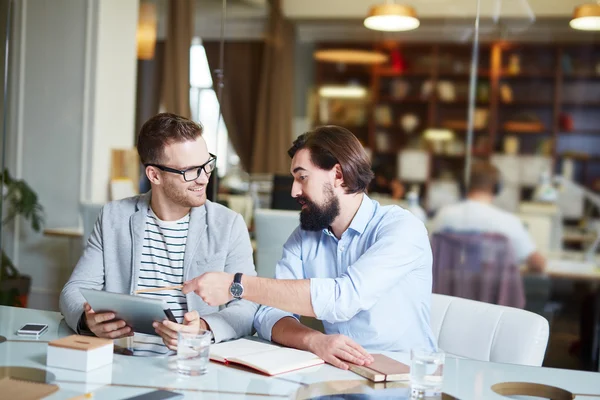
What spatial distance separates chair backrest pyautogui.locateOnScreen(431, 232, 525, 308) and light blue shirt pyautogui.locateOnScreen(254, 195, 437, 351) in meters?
2.15

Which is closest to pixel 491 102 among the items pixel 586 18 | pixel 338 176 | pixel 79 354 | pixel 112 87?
pixel 586 18

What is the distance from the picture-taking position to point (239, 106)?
422cm

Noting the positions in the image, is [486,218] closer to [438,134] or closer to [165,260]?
[438,134]

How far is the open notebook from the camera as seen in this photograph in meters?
1.63

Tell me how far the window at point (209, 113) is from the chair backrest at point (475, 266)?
1262 mm

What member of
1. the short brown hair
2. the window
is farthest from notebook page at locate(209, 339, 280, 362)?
the short brown hair

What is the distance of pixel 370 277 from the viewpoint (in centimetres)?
190

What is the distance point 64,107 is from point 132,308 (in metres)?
3.18

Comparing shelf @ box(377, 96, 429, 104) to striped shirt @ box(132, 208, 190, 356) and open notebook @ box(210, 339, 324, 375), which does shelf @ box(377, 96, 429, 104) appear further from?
open notebook @ box(210, 339, 324, 375)

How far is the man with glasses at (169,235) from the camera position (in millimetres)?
2264

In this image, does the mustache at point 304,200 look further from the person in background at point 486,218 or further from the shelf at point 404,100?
the shelf at point 404,100

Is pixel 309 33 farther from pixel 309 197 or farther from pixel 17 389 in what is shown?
pixel 17 389

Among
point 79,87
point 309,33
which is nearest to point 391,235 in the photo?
point 309,33

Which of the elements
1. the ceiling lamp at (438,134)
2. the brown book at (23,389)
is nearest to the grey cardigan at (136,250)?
the brown book at (23,389)
